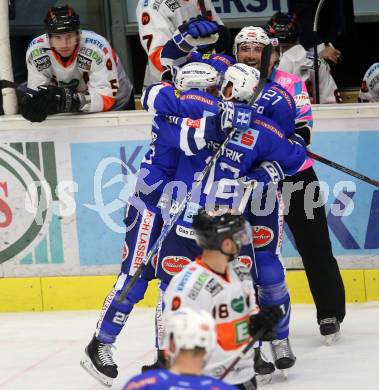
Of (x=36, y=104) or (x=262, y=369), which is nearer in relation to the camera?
(x=262, y=369)

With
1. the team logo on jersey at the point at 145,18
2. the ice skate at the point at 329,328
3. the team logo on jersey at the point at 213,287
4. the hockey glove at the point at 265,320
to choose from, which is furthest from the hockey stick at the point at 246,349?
the team logo on jersey at the point at 145,18

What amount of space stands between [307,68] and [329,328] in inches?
63.9

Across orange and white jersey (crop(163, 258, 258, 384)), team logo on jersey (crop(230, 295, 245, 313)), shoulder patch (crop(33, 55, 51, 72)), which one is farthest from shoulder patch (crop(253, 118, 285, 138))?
shoulder patch (crop(33, 55, 51, 72))

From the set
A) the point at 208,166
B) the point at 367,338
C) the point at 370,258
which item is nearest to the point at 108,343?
the point at 208,166

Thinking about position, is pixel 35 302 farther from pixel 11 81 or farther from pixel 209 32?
pixel 209 32

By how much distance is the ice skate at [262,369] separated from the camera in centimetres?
545

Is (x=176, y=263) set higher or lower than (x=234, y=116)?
lower

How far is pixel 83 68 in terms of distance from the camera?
695 centimetres

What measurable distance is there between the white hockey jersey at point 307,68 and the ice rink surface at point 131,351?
4.04ft

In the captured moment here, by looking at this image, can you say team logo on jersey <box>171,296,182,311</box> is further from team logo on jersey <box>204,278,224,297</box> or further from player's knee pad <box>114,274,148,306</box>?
player's knee pad <box>114,274,148,306</box>

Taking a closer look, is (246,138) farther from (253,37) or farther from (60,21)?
(60,21)

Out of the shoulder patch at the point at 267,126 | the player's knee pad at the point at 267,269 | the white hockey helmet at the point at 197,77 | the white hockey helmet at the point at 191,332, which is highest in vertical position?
the white hockey helmet at the point at 197,77

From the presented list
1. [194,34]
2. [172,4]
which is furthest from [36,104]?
[194,34]

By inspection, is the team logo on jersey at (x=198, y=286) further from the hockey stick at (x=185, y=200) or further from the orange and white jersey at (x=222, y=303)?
the hockey stick at (x=185, y=200)
